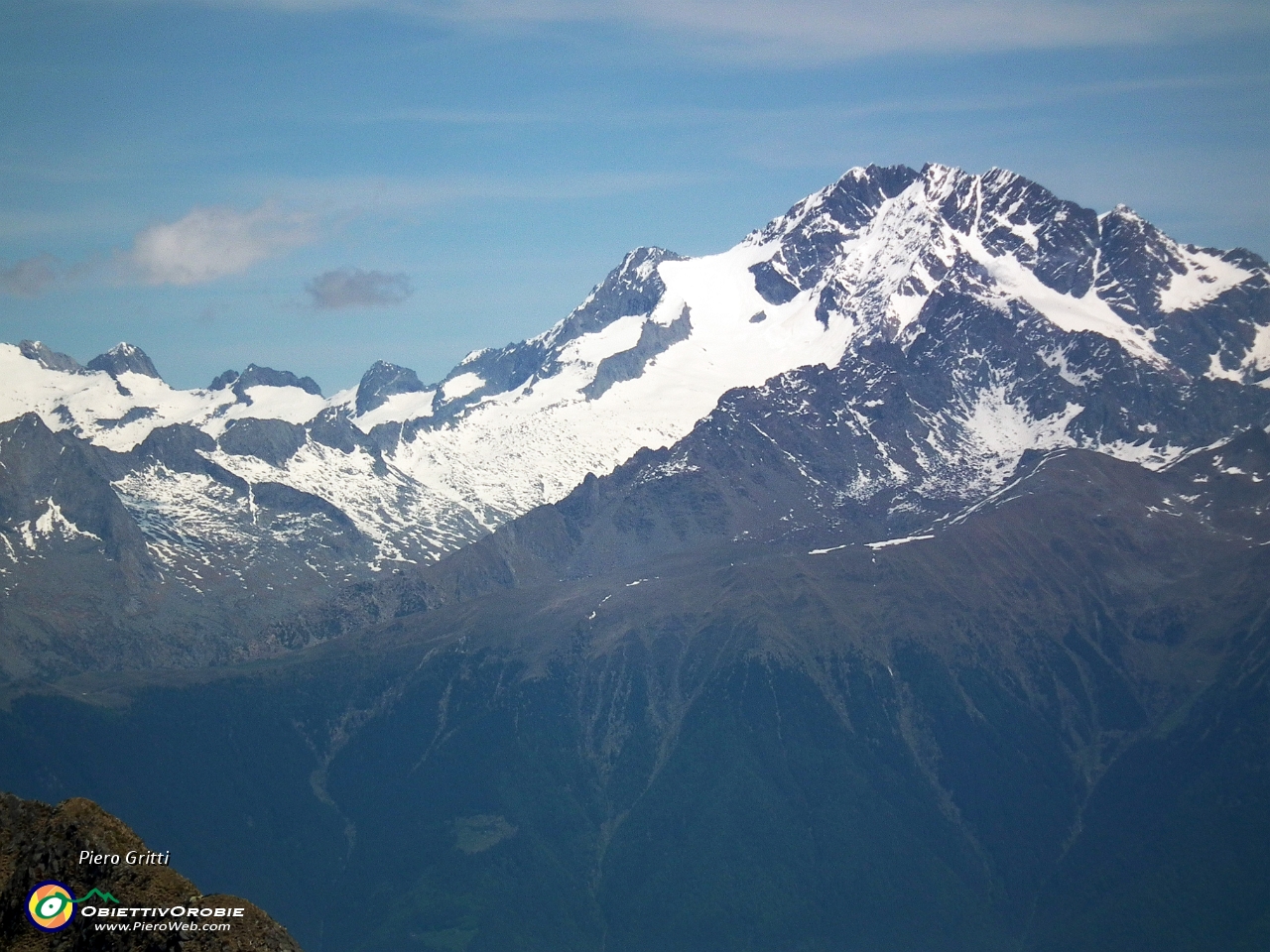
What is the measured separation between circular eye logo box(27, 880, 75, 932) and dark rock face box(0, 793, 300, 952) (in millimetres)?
390

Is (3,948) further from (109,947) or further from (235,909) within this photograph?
(235,909)

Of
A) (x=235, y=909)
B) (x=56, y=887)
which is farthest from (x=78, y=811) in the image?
(x=235, y=909)

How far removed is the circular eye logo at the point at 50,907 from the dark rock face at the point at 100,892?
390 mm

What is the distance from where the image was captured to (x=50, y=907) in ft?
289

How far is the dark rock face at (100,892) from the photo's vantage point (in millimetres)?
86000

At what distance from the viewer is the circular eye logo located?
87.8 metres

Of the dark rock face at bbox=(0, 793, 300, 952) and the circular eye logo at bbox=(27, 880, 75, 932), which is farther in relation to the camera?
→ the circular eye logo at bbox=(27, 880, 75, 932)

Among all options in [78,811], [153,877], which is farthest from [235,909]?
[78,811]

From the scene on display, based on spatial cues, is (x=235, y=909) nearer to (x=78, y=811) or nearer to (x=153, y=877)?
(x=153, y=877)

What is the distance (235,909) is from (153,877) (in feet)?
16.7

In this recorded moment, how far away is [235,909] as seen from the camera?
285 feet

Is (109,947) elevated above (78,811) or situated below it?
below

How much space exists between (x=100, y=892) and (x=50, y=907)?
2390 mm

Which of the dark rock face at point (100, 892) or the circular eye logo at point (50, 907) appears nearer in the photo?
the dark rock face at point (100, 892)
